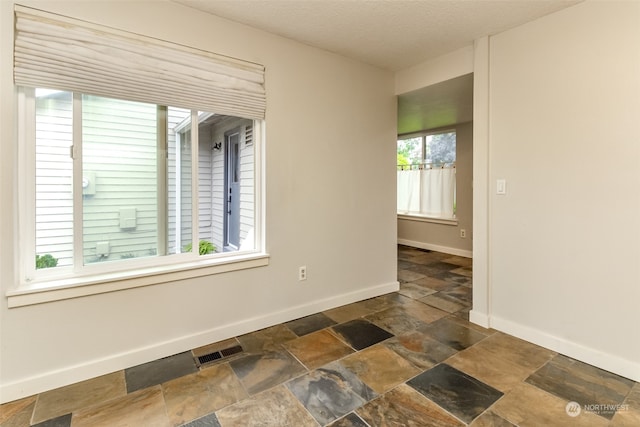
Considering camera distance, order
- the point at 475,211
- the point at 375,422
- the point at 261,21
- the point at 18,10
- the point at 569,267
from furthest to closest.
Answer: the point at 475,211
the point at 261,21
the point at 569,267
the point at 18,10
the point at 375,422

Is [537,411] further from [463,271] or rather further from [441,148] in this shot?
[441,148]

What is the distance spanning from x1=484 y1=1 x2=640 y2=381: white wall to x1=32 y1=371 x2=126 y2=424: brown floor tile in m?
2.81

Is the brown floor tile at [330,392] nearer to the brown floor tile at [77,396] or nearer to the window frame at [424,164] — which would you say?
the brown floor tile at [77,396]

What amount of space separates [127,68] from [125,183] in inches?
28.9

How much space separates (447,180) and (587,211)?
11.7ft

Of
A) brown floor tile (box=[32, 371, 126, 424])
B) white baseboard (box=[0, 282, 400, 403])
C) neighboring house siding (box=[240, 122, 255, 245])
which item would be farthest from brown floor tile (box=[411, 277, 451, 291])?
brown floor tile (box=[32, 371, 126, 424])

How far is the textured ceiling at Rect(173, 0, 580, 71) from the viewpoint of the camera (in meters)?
2.11

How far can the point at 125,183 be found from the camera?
211 cm

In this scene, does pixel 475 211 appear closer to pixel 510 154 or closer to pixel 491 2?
pixel 510 154

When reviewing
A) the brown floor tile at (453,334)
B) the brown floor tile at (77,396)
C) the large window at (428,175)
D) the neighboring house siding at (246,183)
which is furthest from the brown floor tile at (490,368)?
the large window at (428,175)

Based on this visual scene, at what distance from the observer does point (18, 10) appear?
5.52 ft

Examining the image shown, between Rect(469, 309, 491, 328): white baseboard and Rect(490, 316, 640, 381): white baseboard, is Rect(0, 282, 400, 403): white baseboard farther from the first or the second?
Rect(490, 316, 640, 381): white baseboard

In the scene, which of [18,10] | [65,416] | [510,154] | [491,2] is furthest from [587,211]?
[18,10]

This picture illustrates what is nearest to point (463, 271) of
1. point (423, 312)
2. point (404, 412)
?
point (423, 312)
